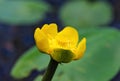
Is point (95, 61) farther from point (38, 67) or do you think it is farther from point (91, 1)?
point (91, 1)

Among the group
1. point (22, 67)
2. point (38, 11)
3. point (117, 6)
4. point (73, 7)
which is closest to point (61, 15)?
point (73, 7)

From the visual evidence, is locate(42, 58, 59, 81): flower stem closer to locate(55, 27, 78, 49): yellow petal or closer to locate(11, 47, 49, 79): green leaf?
locate(55, 27, 78, 49): yellow petal

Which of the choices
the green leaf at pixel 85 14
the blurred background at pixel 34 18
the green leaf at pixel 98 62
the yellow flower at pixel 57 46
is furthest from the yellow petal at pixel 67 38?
the green leaf at pixel 85 14

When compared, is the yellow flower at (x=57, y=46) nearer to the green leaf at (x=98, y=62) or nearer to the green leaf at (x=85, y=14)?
the green leaf at (x=98, y=62)

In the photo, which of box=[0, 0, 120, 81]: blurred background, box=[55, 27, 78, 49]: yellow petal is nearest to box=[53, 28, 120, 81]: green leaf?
box=[55, 27, 78, 49]: yellow petal

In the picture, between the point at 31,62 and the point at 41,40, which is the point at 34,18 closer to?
the point at 31,62

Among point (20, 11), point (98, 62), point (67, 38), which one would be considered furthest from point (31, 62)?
point (20, 11)
